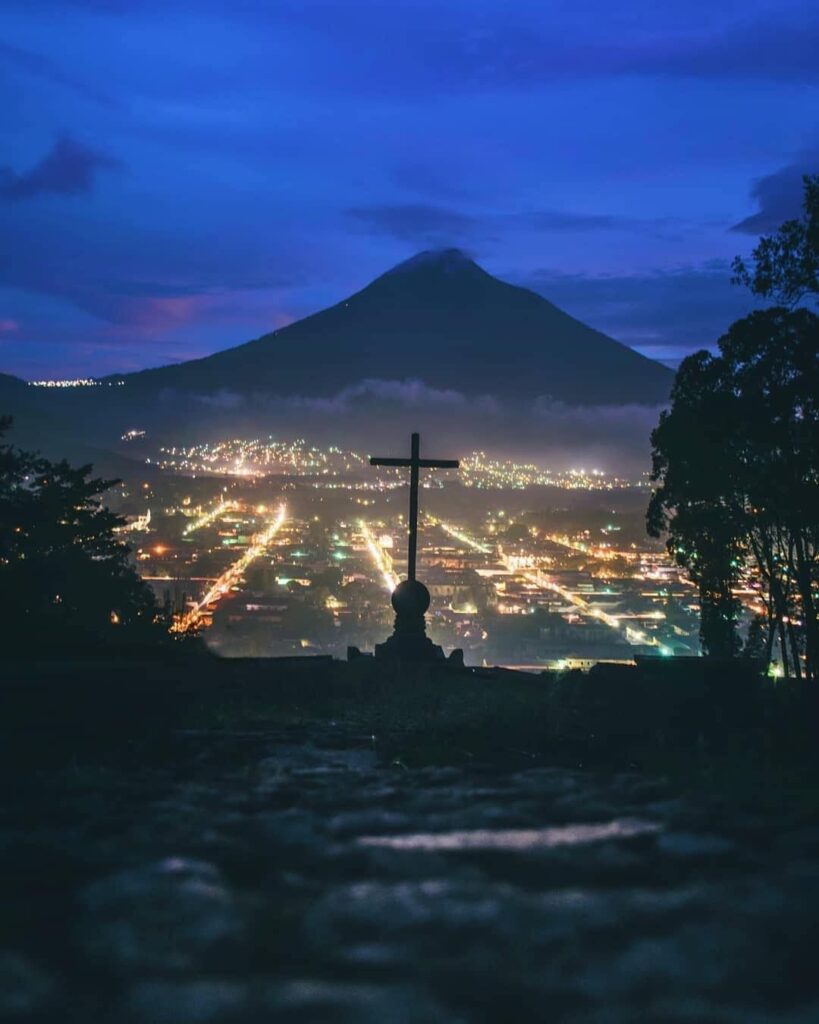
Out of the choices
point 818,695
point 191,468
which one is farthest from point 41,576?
point 191,468

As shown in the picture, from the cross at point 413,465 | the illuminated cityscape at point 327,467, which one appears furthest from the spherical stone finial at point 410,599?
the illuminated cityscape at point 327,467

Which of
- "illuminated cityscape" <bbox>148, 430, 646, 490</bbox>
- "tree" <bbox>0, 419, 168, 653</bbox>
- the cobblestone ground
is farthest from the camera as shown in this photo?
"illuminated cityscape" <bbox>148, 430, 646, 490</bbox>

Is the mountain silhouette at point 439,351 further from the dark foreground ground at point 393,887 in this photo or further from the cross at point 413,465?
the dark foreground ground at point 393,887

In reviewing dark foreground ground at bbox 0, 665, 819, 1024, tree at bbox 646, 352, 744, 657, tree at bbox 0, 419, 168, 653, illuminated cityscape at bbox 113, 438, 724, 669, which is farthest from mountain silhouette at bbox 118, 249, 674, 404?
dark foreground ground at bbox 0, 665, 819, 1024

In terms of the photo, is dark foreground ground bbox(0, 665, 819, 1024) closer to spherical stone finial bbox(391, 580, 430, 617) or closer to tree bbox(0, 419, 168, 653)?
tree bbox(0, 419, 168, 653)

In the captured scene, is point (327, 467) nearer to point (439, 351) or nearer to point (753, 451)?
point (439, 351)

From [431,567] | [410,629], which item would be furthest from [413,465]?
[431,567]
